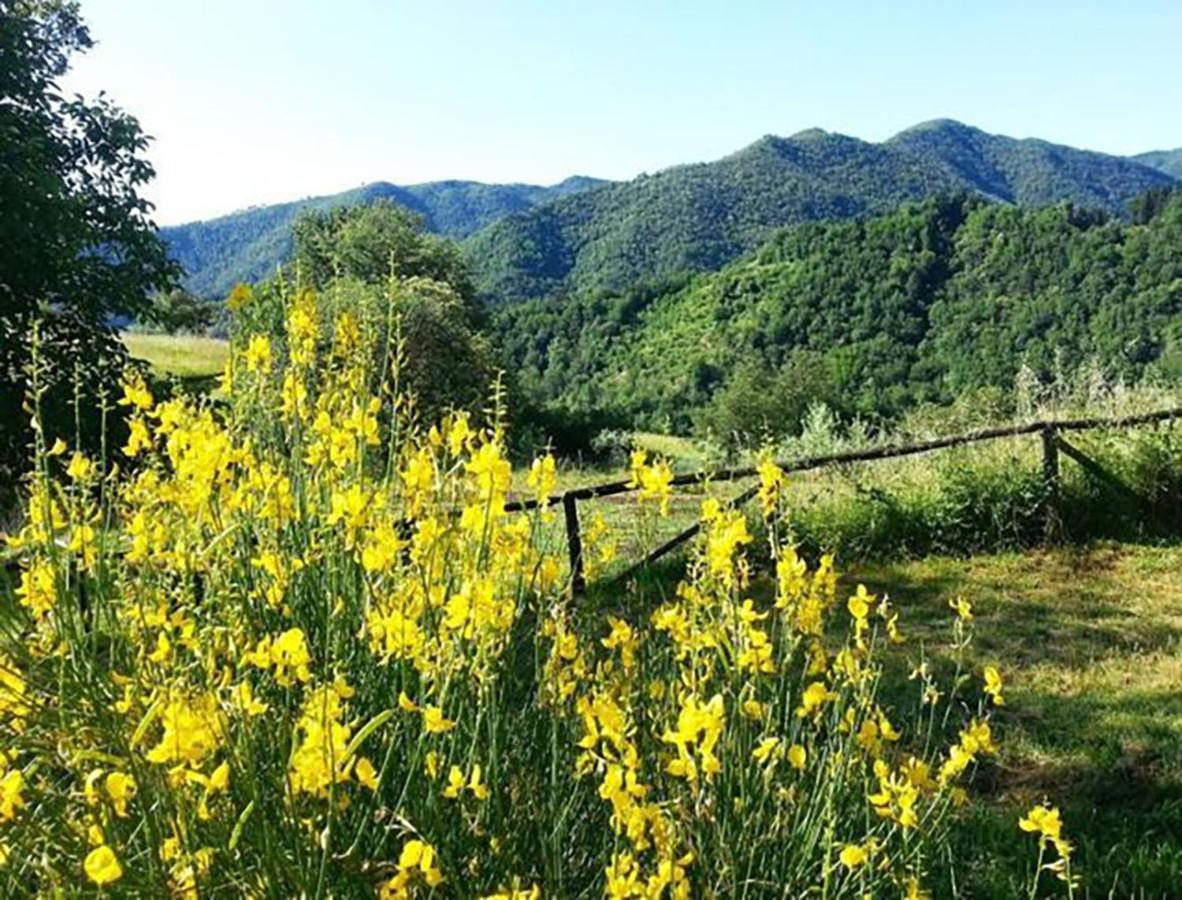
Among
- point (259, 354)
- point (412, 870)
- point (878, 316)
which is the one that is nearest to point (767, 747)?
point (412, 870)

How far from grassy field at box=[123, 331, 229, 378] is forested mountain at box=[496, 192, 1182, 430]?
19.2 metres

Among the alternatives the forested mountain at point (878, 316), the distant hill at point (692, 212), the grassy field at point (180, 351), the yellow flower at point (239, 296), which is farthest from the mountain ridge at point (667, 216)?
the yellow flower at point (239, 296)

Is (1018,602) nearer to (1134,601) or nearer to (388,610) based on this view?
(1134,601)

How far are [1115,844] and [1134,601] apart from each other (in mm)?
3031

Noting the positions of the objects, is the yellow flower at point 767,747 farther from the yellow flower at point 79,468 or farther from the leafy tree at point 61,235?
the leafy tree at point 61,235

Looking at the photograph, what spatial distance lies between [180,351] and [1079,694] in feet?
79.4

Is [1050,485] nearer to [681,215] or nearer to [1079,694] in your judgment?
[1079,694]

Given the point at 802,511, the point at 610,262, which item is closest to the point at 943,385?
the point at 802,511

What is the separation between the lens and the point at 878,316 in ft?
195

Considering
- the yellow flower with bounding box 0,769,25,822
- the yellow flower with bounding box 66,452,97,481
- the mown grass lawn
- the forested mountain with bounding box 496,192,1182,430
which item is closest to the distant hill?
the forested mountain with bounding box 496,192,1182,430

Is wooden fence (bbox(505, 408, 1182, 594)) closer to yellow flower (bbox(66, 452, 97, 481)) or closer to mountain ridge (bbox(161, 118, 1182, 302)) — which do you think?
yellow flower (bbox(66, 452, 97, 481))

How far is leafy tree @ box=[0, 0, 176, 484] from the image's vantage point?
6.70 metres

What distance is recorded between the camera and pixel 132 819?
150 centimetres

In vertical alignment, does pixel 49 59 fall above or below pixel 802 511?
above
